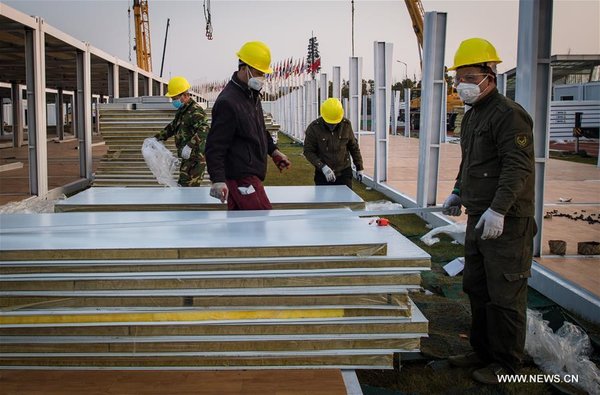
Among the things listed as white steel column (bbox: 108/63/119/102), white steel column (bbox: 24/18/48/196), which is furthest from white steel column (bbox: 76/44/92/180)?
white steel column (bbox: 108/63/119/102)

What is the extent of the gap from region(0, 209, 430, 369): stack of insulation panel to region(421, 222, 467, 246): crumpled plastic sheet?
4.41 metres

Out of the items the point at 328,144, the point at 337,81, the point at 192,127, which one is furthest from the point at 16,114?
the point at 328,144

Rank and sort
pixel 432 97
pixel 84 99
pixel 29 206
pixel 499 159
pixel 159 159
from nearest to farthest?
pixel 499 159 < pixel 159 159 < pixel 432 97 < pixel 29 206 < pixel 84 99

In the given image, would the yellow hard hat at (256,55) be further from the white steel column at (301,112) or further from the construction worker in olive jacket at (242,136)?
the white steel column at (301,112)

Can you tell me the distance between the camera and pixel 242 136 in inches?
185

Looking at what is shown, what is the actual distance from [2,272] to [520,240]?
2.94m

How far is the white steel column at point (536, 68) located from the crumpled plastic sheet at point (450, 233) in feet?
5.59

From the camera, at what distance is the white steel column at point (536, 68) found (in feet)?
19.6

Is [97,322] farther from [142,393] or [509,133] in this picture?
[509,133]

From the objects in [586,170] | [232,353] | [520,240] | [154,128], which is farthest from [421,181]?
[586,170]

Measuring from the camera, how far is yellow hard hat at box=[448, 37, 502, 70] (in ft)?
12.5

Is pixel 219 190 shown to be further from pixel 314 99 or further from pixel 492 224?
pixel 314 99

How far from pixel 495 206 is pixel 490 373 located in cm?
108

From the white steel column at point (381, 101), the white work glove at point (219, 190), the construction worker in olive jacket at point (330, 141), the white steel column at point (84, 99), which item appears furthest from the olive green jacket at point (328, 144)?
the white steel column at point (84, 99)
